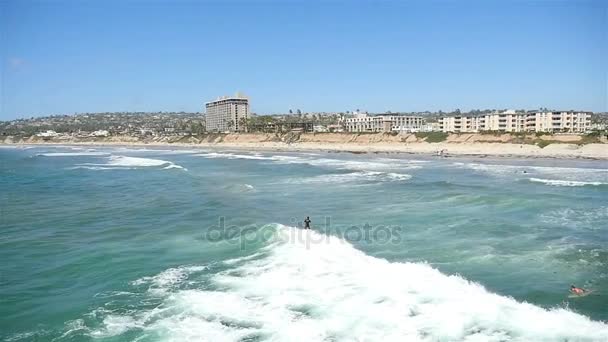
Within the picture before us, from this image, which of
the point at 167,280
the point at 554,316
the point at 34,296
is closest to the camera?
the point at 554,316

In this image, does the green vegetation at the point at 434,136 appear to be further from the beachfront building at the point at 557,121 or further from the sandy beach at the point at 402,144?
the beachfront building at the point at 557,121

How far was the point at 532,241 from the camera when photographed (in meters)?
21.9

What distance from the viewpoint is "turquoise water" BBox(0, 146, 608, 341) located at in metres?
13.1

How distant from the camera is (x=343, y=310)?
46.3ft

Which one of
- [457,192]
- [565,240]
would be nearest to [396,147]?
[457,192]

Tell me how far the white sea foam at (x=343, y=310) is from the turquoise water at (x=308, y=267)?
55 millimetres

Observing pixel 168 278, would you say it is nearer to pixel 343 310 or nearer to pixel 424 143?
pixel 343 310

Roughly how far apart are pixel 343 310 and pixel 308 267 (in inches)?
169

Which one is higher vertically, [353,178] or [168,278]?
[168,278]

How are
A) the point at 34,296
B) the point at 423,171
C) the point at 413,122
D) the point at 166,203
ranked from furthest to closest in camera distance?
the point at 413,122
the point at 423,171
the point at 166,203
the point at 34,296

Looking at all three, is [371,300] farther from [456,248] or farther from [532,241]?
[532,241]

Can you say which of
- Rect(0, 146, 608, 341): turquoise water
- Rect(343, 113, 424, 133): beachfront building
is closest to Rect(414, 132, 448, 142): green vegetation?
Rect(343, 113, 424, 133): beachfront building

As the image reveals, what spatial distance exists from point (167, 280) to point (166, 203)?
59.8 feet

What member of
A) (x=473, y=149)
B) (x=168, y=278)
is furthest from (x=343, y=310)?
(x=473, y=149)
